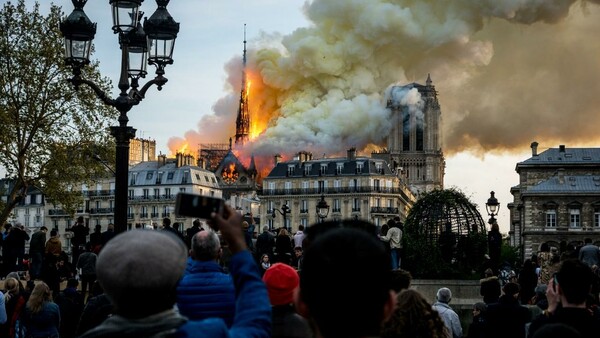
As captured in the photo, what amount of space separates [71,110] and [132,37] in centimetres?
2553

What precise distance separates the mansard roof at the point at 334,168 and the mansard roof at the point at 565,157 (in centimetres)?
1894

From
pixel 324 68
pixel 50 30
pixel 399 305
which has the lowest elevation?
pixel 399 305

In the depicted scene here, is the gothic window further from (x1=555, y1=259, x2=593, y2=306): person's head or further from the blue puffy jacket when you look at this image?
(x1=555, y1=259, x2=593, y2=306): person's head

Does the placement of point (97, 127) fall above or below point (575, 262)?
above

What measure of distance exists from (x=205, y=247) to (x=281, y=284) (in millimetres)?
687

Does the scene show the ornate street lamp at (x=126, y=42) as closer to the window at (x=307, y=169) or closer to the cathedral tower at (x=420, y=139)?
the window at (x=307, y=169)

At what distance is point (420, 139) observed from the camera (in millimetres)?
140750

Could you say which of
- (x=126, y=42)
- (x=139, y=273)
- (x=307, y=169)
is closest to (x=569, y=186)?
(x=307, y=169)

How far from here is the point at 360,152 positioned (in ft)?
407

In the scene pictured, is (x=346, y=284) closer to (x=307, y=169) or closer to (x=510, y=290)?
(x=510, y=290)

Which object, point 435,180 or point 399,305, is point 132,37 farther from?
point 435,180

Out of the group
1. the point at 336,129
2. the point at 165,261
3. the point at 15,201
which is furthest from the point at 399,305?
the point at 336,129

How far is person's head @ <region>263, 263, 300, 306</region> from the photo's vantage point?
6.24m

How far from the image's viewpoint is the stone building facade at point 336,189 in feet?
334
